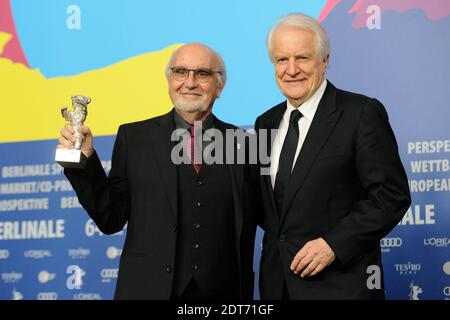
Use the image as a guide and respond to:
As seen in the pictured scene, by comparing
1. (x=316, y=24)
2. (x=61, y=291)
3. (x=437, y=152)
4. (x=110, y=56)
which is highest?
(x=110, y=56)

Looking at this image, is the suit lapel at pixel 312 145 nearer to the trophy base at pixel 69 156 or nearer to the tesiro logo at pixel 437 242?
the trophy base at pixel 69 156

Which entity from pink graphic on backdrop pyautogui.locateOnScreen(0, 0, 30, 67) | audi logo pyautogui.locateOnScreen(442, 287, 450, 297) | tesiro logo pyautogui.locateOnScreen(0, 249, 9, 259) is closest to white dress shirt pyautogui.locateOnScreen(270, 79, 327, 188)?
audi logo pyautogui.locateOnScreen(442, 287, 450, 297)

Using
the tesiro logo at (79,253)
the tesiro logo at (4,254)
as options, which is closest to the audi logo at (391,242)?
the tesiro logo at (79,253)

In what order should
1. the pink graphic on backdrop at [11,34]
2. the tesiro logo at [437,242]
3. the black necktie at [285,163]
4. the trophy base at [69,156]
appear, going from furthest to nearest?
the pink graphic on backdrop at [11,34] < the tesiro logo at [437,242] < the black necktie at [285,163] < the trophy base at [69,156]

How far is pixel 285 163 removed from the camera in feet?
8.88

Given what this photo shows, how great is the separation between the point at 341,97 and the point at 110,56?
2.08 m

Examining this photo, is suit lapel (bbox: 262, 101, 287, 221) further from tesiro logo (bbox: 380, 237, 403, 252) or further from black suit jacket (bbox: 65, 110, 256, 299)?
tesiro logo (bbox: 380, 237, 403, 252)

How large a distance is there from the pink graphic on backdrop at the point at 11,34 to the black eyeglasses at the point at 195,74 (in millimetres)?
2060

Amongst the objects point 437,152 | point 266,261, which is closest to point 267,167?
point 266,261

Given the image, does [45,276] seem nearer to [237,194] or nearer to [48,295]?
[48,295]

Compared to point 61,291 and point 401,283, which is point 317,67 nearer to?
point 401,283

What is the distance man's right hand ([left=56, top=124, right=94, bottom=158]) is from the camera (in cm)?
258

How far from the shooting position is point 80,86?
4.54 m

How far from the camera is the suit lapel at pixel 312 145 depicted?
2.64 metres
